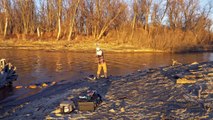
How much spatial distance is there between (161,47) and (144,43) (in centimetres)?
283

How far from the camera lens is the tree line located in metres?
50.1

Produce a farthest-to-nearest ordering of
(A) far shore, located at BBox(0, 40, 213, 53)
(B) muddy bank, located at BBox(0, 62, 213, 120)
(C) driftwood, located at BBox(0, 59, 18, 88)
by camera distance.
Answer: (A) far shore, located at BBox(0, 40, 213, 53) < (C) driftwood, located at BBox(0, 59, 18, 88) < (B) muddy bank, located at BBox(0, 62, 213, 120)

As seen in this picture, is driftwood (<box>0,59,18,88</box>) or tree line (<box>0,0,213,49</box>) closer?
driftwood (<box>0,59,18,88</box>)

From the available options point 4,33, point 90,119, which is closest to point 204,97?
point 90,119

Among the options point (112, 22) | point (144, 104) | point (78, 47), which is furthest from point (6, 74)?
point (112, 22)

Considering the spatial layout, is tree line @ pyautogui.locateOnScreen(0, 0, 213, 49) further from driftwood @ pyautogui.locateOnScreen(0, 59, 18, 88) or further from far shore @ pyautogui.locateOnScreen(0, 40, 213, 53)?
driftwood @ pyautogui.locateOnScreen(0, 59, 18, 88)

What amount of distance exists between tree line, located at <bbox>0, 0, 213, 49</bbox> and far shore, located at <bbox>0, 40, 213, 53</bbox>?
120cm

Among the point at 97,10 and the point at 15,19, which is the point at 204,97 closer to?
the point at 97,10

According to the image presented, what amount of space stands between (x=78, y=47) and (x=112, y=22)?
459 inches

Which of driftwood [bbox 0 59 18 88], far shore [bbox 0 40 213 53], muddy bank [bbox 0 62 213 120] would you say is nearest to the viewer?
muddy bank [bbox 0 62 213 120]

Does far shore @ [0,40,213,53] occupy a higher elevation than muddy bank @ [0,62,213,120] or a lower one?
higher

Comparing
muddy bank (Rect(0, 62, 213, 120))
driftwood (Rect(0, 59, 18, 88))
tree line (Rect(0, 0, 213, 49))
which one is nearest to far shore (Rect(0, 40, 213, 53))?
tree line (Rect(0, 0, 213, 49))

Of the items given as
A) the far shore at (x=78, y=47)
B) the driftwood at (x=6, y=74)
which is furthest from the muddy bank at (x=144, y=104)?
the far shore at (x=78, y=47)

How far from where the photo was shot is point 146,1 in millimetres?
58875
